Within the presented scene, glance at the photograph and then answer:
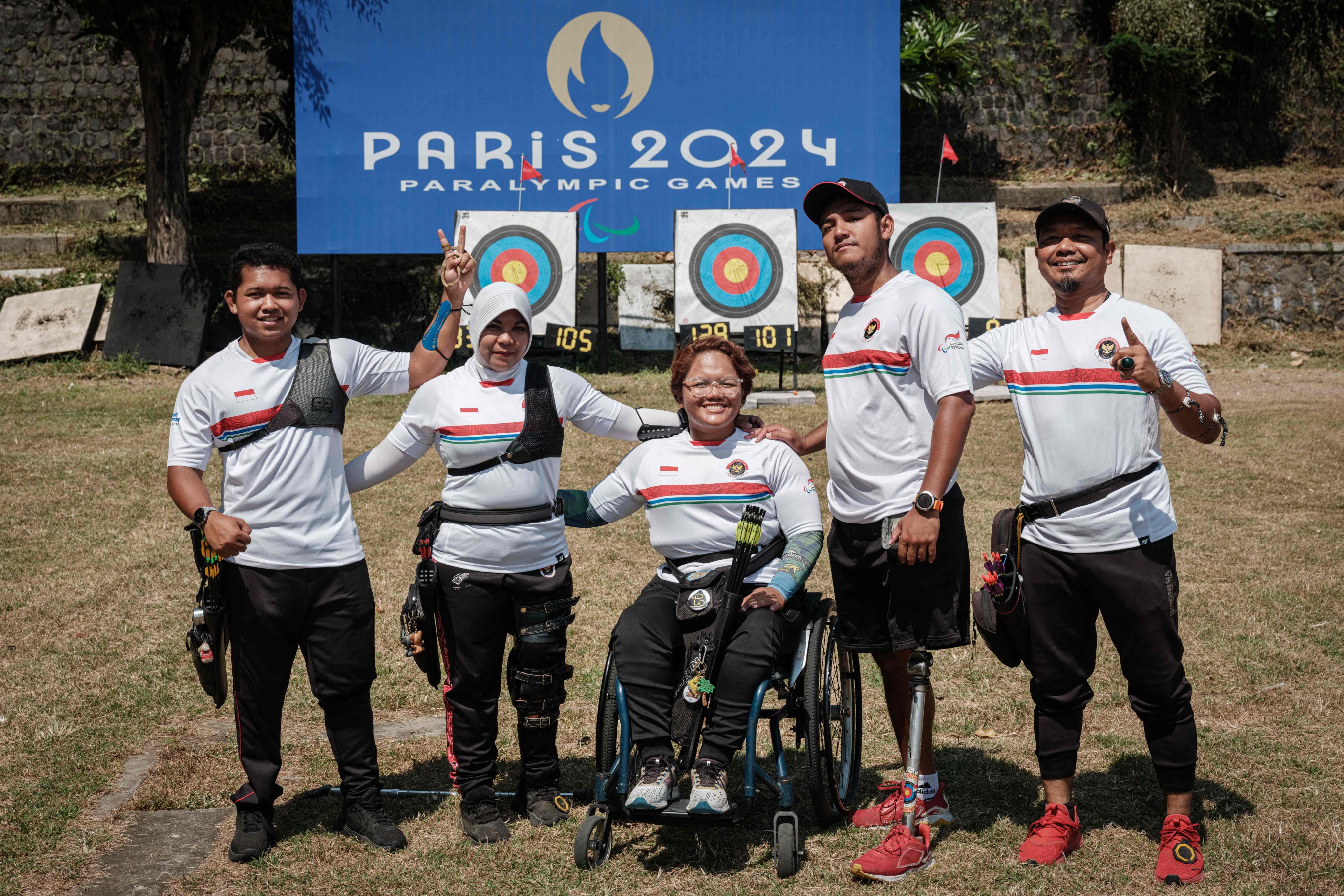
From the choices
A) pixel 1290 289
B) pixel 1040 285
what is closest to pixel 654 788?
pixel 1040 285

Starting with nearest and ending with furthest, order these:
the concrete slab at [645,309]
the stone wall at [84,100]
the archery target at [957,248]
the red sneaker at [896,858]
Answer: the red sneaker at [896,858] < the archery target at [957,248] < the concrete slab at [645,309] < the stone wall at [84,100]

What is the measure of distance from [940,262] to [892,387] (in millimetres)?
9946

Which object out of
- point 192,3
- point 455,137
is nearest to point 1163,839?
point 455,137

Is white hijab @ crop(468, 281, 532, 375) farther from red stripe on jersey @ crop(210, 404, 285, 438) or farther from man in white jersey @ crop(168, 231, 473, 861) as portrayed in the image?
red stripe on jersey @ crop(210, 404, 285, 438)

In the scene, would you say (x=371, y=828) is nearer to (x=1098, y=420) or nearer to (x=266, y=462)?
(x=266, y=462)

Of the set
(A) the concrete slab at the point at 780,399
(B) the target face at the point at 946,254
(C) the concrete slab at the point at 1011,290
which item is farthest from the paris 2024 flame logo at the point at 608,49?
(C) the concrete slab at the point at 1011,290

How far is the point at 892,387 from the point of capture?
A: 3594mm

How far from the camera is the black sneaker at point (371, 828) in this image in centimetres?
375

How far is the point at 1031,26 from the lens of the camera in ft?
67.0

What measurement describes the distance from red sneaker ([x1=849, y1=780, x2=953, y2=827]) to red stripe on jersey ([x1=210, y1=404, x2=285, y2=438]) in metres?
2.25

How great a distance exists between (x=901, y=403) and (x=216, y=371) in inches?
83.0

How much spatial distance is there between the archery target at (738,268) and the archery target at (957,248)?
123cm

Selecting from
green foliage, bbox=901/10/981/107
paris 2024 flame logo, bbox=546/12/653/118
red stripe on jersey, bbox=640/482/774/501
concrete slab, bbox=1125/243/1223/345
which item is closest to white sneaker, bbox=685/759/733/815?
red stripe on jersey, bbox=640/482/774/501

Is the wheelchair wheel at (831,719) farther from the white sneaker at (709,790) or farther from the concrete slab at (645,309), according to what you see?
the concrete slab at (645,309)
